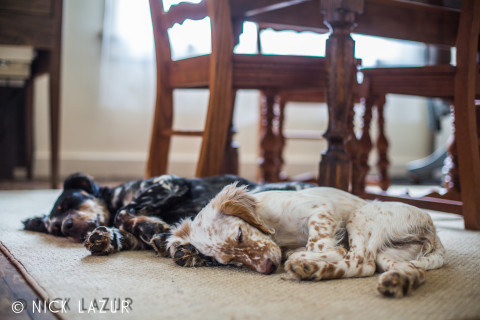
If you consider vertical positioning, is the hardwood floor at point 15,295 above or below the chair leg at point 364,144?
below

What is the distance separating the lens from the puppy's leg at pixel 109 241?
1753 mm

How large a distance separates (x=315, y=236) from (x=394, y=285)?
349 millimetres

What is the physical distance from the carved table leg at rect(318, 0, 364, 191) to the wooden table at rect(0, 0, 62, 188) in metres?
2.15

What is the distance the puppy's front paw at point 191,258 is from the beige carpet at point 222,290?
0.03m

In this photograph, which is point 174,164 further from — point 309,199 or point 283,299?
point 283,299

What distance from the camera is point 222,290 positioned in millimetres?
1339

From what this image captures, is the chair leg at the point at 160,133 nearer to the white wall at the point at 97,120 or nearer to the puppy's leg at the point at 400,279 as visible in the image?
the puppy's leg at the point at 400,279

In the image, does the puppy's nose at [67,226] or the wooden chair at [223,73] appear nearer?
the puppy's nose at [67,226]

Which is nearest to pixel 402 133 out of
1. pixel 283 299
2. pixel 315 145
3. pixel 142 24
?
pixel 315 145

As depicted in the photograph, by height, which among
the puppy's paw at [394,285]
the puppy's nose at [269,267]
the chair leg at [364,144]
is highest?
the chair leg at [364,144]

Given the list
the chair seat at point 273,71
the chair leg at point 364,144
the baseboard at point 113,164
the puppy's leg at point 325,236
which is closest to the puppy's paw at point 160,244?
the puppy's leg at point 325,236

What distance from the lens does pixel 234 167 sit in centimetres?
330

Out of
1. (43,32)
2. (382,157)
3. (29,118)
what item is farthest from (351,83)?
(29,118)

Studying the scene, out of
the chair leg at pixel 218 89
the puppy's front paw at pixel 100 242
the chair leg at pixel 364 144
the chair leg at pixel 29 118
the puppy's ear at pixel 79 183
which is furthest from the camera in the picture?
the chair leg at pixel 29 118
